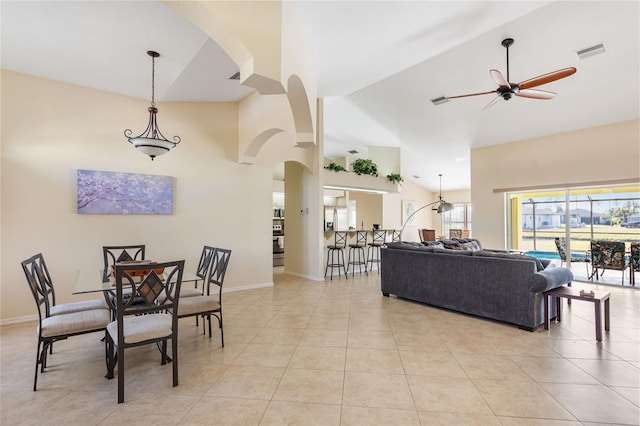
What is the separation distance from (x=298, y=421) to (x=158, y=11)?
337 centimetres

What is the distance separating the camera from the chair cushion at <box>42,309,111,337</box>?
2.44 meters

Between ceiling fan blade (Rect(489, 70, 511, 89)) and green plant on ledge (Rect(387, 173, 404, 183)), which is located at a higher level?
ceiling fan blade (Rect(489, 70, 511, 89))

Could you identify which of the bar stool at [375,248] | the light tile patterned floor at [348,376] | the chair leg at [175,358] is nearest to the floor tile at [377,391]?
the light tile patterned floor at [348,376]

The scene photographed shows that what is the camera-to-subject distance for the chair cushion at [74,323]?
2436mm

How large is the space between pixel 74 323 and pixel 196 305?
3.16 feet

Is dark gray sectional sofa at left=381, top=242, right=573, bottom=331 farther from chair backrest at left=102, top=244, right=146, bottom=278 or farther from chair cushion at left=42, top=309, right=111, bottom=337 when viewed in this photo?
chair cushion at left=42, top=309, right=111, bottom=337

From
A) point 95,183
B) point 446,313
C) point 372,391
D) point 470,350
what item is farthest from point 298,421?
point 95,183

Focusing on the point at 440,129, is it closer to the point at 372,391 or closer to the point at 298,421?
the point at 372,391

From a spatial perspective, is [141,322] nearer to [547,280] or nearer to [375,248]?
[547,280]

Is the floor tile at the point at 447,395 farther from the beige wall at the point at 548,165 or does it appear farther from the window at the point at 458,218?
the window at the point at 458,218

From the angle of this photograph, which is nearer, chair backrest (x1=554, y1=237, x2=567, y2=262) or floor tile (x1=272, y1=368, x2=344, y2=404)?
floor tile (x1=272, y1=368, x2=344, y2=404)

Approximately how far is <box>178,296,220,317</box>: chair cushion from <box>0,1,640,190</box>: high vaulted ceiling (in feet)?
8.66

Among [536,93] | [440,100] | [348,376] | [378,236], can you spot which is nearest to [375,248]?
[378,236]

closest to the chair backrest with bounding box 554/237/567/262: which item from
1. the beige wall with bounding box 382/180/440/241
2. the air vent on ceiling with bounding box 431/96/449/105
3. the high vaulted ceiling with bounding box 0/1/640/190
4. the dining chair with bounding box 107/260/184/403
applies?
the high vaulted ceiling with bounding box 0/1/640/190
